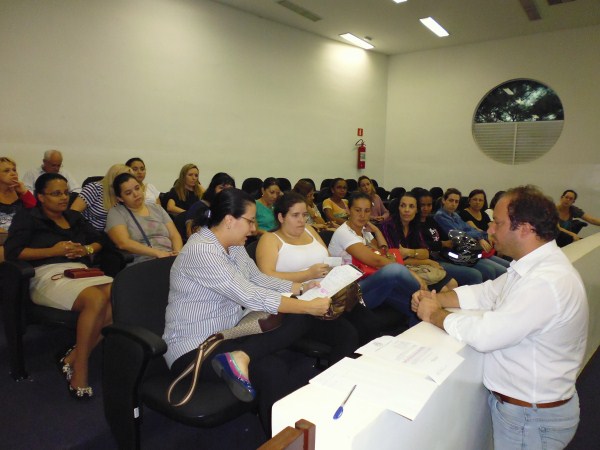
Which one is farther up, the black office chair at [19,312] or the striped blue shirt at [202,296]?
the striped blue shirt at [202,296]

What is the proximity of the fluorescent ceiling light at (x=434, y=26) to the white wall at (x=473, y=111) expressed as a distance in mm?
946

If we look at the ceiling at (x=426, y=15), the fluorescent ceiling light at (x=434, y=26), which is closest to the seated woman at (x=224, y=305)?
the ceiling at (x=426, y=15)

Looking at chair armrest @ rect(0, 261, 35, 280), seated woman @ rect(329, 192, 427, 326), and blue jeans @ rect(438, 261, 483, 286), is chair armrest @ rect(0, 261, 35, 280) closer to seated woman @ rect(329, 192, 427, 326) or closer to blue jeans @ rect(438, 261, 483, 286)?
seated woman @ rect(329, 192, 427, 326)

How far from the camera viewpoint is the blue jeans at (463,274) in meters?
3.40

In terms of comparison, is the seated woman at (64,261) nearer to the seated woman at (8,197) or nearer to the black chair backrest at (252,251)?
the seated woman at (8,197)

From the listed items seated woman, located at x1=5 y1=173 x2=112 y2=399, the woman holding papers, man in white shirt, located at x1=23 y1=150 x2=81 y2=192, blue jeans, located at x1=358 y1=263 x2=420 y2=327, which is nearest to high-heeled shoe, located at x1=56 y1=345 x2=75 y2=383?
seated woman, located at x1=5 y1=173 x2=112 y2=399

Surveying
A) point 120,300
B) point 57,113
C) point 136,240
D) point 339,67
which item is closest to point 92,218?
point 136,240

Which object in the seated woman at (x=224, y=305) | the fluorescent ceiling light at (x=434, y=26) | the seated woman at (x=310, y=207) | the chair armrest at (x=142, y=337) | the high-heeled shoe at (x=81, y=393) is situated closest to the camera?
the chair armrest at (x=142, y=337)

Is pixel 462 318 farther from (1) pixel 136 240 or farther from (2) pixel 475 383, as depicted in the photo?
(1) pixel 136 240

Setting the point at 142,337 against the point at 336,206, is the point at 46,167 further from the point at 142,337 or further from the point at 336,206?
the point at 142,337

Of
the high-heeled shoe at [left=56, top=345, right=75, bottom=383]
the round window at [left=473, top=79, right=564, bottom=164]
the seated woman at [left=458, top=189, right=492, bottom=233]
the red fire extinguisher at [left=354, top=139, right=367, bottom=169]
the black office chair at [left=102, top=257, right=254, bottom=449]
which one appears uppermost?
A: the round window at [left=473, top=79, right=564, bottom=164]

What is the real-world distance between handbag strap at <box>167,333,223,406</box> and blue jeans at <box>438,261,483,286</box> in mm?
2473

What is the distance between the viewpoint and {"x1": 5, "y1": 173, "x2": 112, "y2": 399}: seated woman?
221 centimetres

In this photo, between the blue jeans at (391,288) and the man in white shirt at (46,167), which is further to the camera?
the man in white shirt at (46,167)
